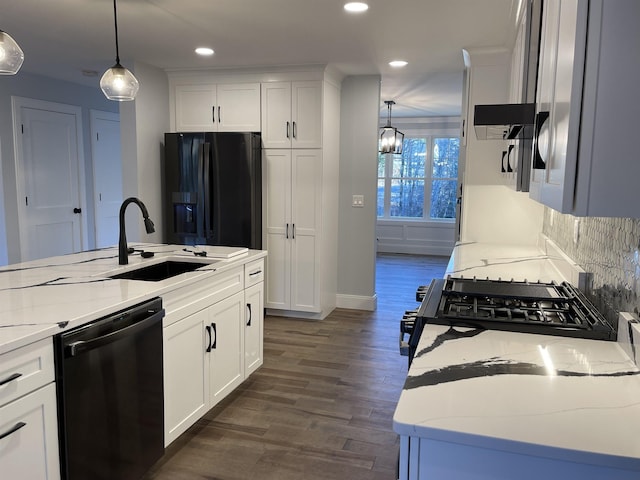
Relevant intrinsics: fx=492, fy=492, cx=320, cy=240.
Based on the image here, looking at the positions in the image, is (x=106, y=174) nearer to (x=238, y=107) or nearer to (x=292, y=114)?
(x=238, y=107)

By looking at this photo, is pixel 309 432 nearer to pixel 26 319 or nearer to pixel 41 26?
pixel 26 319

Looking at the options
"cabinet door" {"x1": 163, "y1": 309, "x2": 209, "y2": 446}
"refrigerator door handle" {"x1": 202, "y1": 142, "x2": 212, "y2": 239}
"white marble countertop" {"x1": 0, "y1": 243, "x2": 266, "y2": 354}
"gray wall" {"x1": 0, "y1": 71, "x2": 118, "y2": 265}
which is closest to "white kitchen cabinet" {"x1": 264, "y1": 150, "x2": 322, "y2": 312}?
"refrigerator door handle" {"x1": 202, "y1": 142, "x2": 212, "y2": 239}

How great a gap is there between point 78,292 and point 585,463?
1.88 metres

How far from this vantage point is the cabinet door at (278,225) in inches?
185

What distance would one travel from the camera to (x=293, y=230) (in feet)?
15.5

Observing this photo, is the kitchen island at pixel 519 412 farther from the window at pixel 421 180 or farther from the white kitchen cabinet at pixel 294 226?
the window at pixel 421 180

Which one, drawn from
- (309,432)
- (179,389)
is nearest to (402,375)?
(309,432)

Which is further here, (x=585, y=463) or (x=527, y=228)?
(x=527, y=228)

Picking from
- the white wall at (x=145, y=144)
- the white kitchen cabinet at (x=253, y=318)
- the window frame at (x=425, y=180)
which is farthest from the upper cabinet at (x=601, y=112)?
the window frame at (x=425, y=180)

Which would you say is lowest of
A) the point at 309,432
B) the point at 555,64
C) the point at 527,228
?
the point at 309,432

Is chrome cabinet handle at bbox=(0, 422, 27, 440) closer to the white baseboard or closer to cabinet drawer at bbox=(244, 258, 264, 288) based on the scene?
cabinet drawer at bbox=(244, 258, 264, 288)

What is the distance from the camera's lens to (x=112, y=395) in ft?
6.23

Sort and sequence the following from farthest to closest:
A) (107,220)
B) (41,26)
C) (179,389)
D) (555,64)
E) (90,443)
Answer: (107,220) → (41,26) → (179,389) → (90,443) → (555,64)

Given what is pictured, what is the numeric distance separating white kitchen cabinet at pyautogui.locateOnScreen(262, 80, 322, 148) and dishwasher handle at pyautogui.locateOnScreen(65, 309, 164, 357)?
279 cm
